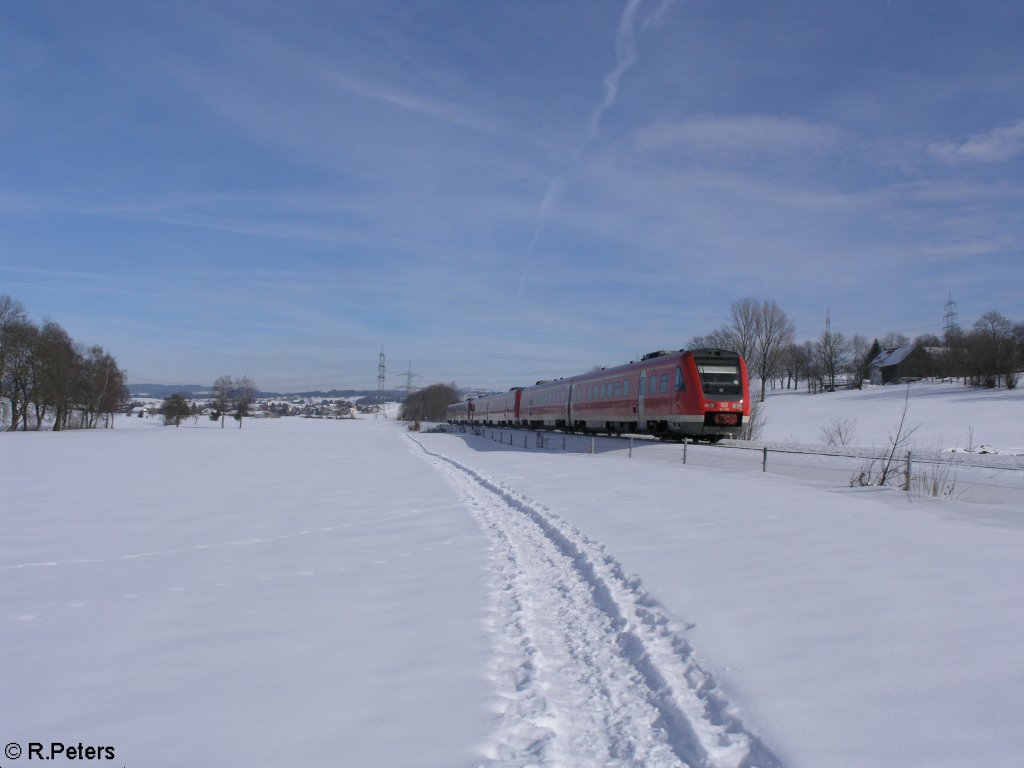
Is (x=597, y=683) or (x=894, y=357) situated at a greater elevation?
(x=894, y=357)

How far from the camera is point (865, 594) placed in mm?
5664

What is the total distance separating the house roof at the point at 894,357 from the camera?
95.4 meters

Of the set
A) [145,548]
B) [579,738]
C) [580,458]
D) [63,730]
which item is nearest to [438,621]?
[579,738]

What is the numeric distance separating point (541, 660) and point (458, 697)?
82 cm

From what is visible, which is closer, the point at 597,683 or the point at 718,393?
the point at 597,683

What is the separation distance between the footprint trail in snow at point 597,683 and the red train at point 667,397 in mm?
16540

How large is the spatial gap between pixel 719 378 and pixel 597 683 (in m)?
19.9

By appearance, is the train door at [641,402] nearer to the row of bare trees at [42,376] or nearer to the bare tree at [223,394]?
the row of bare trees at [42,376]

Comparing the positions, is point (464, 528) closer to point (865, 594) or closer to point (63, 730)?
point (865, 594)

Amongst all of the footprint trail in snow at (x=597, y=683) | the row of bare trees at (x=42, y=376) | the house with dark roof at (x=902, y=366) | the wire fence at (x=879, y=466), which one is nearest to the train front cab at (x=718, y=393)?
the wire fence at (x=879, y=466)

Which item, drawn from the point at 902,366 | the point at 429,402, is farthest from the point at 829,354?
the point at 429,402

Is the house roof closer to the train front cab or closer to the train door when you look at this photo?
the train door

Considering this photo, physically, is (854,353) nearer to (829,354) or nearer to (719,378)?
(829,354)

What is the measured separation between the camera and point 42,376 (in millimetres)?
56406
